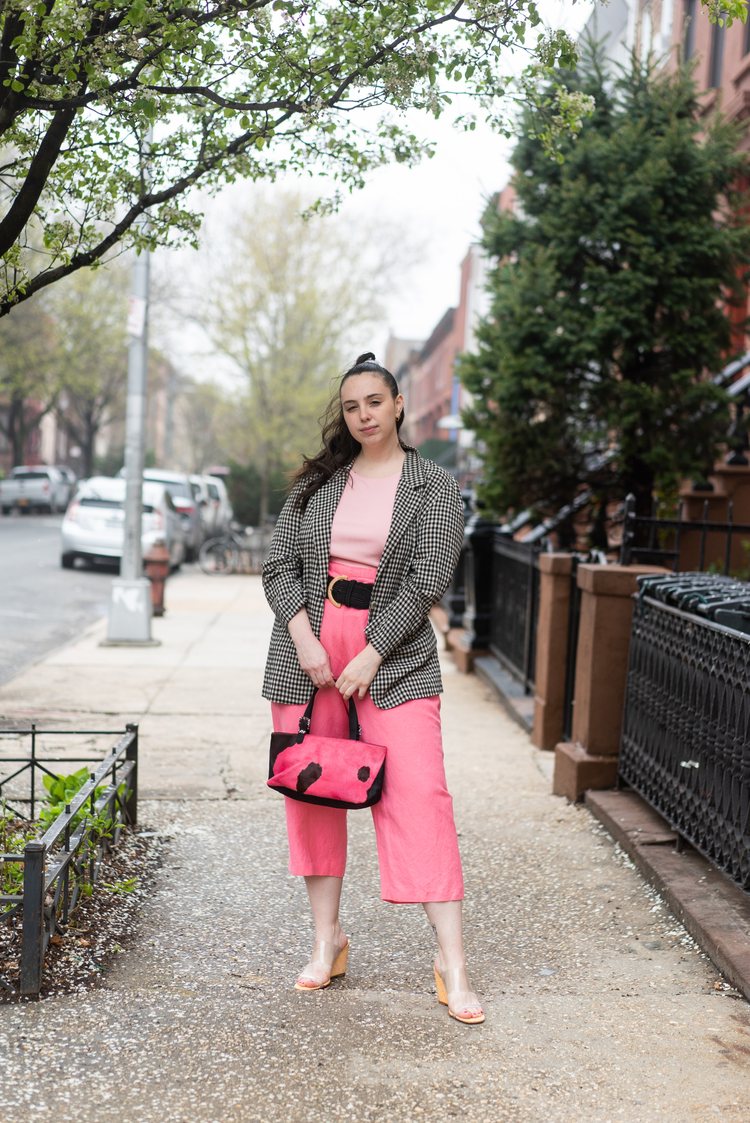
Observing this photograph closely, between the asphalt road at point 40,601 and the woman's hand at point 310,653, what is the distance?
6.68 meters

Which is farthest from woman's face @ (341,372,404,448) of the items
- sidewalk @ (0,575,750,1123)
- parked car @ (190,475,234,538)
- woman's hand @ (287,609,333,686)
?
parked car @ (190,475,234,538)

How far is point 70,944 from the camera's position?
3.91 m

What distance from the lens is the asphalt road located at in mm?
12227

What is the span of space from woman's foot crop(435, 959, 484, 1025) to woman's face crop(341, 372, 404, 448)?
1.52 metres

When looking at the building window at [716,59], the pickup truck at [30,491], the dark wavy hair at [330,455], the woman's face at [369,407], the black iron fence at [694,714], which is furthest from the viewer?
the pickup truck at [30,491]

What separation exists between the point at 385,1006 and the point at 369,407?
1703 mm

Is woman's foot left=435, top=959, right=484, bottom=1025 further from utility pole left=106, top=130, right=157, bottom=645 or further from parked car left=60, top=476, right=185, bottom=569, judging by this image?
parked car left=60, top=476, right=185, bottom=569

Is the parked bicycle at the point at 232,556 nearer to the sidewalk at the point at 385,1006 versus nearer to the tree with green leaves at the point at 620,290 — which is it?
the tree with green leaves at the point at 620,290

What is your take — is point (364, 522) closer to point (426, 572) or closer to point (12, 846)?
point (426, 572)

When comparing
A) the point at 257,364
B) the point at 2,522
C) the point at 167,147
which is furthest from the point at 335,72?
the point at 2,522

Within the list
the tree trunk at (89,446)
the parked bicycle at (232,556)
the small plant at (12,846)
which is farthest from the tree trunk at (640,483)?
the tree trunk at (89,446)

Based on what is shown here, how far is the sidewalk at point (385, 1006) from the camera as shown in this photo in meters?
2.99

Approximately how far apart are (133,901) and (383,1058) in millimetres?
1525

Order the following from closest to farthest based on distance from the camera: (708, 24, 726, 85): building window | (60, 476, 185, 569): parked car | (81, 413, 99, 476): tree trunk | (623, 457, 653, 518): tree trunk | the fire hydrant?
(623, 457, 653, 518): tree trunk < the fire hydrant < (708, 24, 726, 85): building window < (60, 476, 185, 569): parked car < (81, 413, 99, 476): tree trunk
